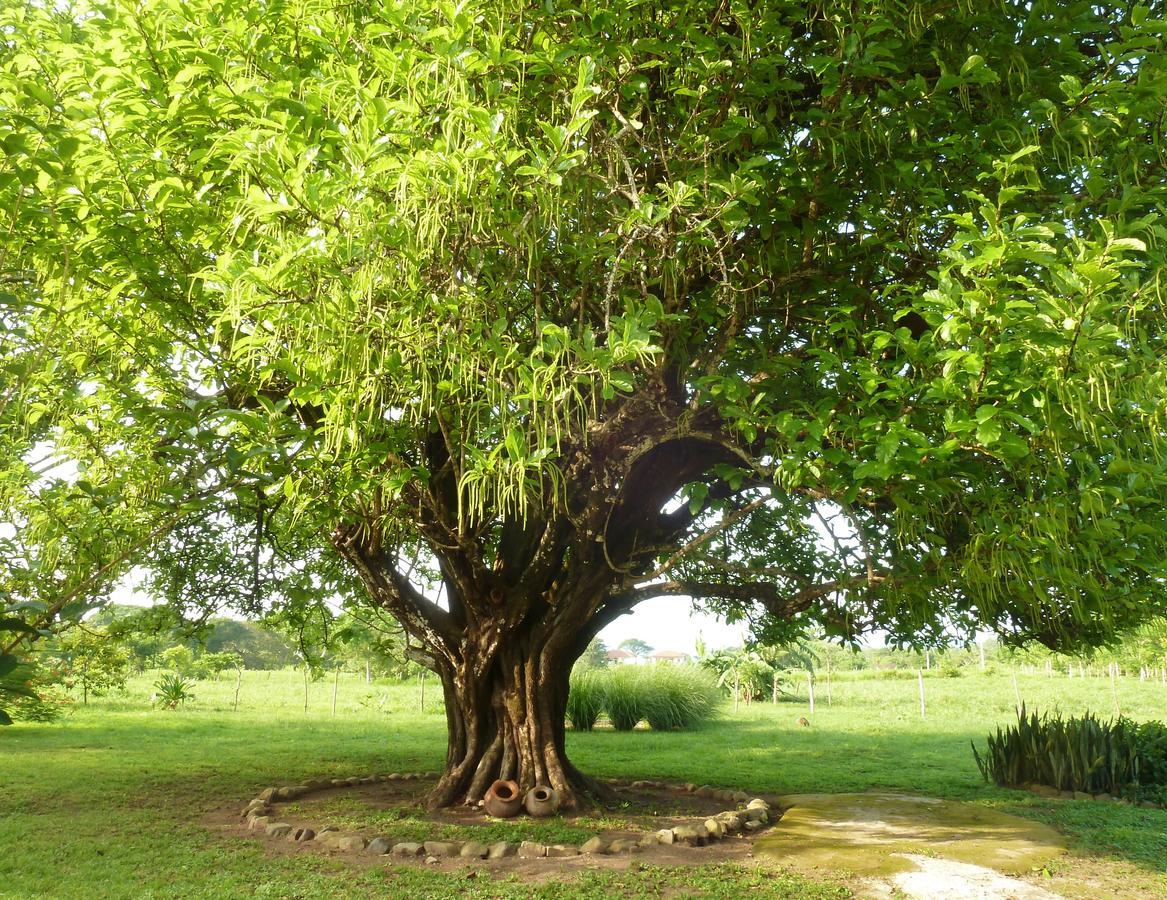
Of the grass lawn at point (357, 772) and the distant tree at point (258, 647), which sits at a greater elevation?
the distant tree at point (258, 647)

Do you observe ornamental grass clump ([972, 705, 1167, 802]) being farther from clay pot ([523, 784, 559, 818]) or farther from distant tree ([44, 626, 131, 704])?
distant tree ([44, 626, 131, 704])

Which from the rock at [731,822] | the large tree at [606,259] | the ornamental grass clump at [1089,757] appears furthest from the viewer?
the ornamental grass clump at [1089,757]

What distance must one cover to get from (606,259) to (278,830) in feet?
17.5

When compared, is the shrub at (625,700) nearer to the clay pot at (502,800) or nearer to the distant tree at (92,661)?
the distant tree at (92,661)

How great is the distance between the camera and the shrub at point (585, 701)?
699 inches

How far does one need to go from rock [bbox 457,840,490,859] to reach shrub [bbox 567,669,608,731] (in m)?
11.4

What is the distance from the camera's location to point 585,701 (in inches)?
704

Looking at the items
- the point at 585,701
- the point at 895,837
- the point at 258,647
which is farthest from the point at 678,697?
the point at 258,647

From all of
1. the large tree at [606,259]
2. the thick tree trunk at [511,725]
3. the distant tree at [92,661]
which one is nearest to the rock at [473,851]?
the thick tree trunk at [511,725]

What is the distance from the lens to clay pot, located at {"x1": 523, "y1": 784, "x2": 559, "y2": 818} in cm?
738

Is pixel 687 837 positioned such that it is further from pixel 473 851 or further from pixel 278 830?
pixel 278 830

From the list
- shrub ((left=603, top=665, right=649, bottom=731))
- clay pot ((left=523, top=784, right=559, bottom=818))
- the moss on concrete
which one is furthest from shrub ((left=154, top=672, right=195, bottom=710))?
the moss on concrete

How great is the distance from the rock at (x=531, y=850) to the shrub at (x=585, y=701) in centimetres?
1142

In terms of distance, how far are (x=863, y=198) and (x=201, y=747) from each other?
12800mm
